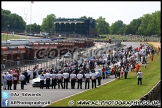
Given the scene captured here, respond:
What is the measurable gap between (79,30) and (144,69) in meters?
79.5

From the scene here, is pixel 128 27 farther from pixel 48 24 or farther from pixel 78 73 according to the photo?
pixel 78 73

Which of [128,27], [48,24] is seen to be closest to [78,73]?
[48,24]

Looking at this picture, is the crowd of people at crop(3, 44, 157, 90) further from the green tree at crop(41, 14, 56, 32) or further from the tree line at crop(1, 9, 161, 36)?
the green tree at crop(41, 14, 56, 32)

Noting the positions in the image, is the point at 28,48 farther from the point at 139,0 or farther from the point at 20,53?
the point at 139,0

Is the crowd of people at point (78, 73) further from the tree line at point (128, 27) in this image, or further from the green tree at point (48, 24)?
the green tree at point (48, 24)

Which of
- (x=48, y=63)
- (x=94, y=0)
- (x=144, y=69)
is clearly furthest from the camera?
(x=144, y=69)

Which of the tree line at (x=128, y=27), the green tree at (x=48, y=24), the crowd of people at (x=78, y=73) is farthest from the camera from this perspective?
the green tree at (x=48, y=24)

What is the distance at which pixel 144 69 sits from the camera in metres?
48.8

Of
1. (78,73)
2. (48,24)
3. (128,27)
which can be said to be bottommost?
(78,73)

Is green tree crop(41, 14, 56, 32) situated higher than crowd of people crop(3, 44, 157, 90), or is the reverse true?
green tree crop(41, 14, 56, 32)

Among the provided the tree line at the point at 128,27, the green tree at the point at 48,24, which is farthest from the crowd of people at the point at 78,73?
the green tree at the point at 48,24

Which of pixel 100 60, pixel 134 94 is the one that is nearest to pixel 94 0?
pixel 134 94

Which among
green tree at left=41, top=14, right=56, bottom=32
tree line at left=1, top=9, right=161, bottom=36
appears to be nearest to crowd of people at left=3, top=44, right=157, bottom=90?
tree line at left=1, top=9, right=161, bottom=36

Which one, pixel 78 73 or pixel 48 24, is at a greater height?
pixel 48 24
